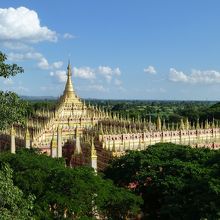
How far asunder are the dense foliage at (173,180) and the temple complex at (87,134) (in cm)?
475

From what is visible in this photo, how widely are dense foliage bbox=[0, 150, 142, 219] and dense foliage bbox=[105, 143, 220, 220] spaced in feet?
6.77

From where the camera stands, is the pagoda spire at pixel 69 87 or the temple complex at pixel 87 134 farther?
the pagoda spire at pixel 69 87

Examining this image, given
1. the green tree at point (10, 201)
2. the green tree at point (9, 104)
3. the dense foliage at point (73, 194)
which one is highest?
the green tree at point (9, 104)

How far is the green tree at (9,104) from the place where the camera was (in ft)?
49.6

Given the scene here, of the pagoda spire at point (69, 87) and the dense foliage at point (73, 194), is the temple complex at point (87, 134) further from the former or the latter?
the dense foliage at point (73, 194)

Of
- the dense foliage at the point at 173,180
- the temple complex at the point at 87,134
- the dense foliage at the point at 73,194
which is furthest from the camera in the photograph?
the temple complex at the point at 87,134

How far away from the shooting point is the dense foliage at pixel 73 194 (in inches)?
815

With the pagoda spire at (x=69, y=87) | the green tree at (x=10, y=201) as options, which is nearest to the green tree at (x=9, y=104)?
the green tree at (x=10, y=201)

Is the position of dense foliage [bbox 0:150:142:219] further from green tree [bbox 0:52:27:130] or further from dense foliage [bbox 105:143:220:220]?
green tree [bbox 0:52:27:130]

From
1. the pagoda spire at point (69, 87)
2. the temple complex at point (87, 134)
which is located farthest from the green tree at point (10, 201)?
the pagoda spire at point (69, 87)

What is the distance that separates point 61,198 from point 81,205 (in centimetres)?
95

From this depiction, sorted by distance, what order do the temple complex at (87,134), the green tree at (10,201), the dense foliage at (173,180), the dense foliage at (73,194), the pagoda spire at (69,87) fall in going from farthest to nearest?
the pagoda spire at (69,87) < the temple complex at (87,134) < the dense foliage at (73,194) < the dense foliage at (173,180) < the green tree at (10,201)

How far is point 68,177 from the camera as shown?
2164 cm

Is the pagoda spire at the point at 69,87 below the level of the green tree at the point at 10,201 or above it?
above
